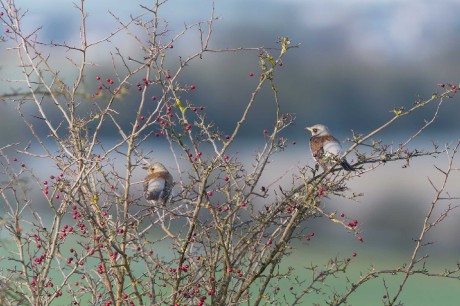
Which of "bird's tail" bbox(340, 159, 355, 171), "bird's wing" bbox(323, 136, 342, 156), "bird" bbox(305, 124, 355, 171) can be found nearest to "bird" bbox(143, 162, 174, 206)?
"bird" bbox(305, 124, 355, 171)

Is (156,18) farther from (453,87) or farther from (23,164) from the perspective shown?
(453,87)

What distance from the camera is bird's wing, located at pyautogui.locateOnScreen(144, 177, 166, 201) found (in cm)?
833

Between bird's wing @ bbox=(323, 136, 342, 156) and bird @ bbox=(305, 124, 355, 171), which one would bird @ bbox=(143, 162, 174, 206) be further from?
bird's wing @ bbox=(323, 136, 342, 156)

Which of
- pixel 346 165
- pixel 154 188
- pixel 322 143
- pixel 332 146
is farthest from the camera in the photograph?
pixel 322 143

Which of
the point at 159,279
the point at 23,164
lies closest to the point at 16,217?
the point at 23,164

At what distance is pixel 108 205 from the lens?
260 inches

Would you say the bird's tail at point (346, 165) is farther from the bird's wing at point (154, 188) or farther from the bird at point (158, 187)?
the bird's wing at point (154, 188)

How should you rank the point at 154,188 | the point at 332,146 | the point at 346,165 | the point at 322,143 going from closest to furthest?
the point at 346,165 → the point at 154,188 → the point at 332,146 → the point at 322,143

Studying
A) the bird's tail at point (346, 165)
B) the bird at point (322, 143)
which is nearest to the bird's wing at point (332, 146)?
the bird at point (322, 143)

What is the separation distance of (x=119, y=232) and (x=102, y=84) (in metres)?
1.29

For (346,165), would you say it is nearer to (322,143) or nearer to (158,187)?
(322,143)

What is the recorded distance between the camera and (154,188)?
838 cm

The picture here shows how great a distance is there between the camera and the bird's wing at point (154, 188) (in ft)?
27.3

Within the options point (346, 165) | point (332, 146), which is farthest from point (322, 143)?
point (346, 165)
